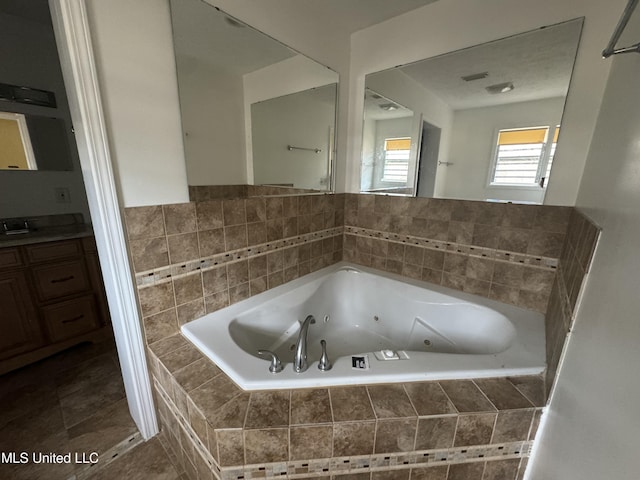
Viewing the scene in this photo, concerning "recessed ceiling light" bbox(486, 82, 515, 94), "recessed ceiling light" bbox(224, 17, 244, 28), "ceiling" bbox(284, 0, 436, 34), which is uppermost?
"ceiling" bbox(284, 0, 436, 34)

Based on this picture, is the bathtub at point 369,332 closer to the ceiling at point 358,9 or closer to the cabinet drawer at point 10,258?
the cabinet drawer at point 10,258

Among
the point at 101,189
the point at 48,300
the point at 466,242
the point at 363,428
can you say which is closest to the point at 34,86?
the point at 48,300

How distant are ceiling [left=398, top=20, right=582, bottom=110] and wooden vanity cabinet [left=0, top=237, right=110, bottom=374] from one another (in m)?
2.60

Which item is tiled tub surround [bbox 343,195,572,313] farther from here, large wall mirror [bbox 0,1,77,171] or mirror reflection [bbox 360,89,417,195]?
large wall mirror [bbox 0,1,77,171]

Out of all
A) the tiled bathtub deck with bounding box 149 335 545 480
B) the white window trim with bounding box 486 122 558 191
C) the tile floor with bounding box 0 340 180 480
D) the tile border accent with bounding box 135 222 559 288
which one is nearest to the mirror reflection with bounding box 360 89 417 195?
the tile border accent with bounding box 135 222 559 288

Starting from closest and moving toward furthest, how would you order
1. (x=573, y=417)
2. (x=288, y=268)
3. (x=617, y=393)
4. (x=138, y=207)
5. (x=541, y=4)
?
(x=617, y=393) < (x=573, y=417) < (x=138, y=207) < (x=541, y=4) < (x=288, y=268)

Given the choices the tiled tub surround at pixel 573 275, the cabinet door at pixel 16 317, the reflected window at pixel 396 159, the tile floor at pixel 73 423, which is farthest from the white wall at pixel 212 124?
the tiled tub surround at pixel 573 275

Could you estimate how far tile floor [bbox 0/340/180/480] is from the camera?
1.12 meters

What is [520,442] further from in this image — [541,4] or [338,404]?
[541,4]

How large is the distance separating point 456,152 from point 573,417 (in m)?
1.41

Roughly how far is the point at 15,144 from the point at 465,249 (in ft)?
10.3

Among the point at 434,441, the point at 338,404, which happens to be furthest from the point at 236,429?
the point at 434,441

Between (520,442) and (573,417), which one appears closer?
(573,417)

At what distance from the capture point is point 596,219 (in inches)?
33.6
